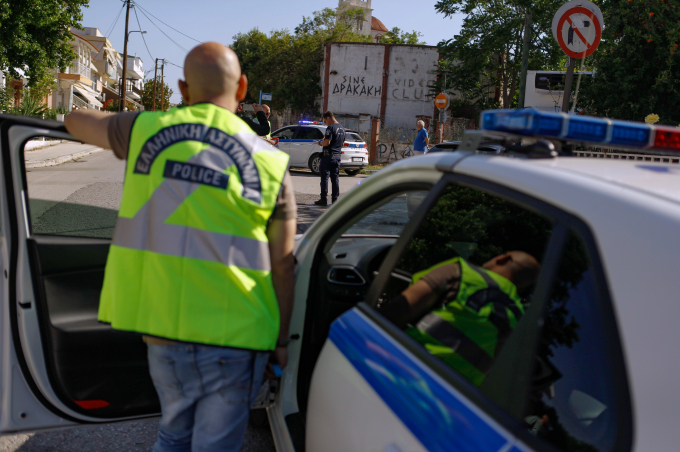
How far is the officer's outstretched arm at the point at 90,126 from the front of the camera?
5.86 feet

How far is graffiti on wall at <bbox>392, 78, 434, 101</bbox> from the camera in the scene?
128 feet

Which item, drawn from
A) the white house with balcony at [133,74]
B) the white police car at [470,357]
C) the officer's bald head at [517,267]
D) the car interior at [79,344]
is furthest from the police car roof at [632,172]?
the white house with balcony at [133,74]

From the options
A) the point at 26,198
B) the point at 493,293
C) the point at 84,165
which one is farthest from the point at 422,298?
the point at 84,165

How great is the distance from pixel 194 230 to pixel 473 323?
2.70ft

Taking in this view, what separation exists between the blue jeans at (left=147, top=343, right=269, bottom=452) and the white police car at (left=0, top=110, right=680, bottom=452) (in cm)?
26

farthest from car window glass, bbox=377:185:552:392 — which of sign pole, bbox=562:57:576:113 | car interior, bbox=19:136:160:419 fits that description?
sign pole, bbox=562:57:576:113

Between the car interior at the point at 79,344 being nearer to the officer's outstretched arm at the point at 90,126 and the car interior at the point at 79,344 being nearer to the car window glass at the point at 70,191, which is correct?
the car window glass at the point at 70,191

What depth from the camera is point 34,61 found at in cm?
1747

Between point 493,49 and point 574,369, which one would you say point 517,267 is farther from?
point 493,49

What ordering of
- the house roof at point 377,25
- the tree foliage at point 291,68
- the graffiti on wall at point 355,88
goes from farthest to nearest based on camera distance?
the house roof at point 377,25, the tree foliage at point 291,68, the graffiti on wall at point 355,88

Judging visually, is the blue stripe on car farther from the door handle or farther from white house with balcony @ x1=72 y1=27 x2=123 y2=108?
white house with balcony @ x1=72 y1=27 x2=123 y2=108

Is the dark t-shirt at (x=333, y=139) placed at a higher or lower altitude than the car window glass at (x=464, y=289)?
higher

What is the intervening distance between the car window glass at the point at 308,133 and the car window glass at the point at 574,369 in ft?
56.0

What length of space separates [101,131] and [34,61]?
18562 mm
